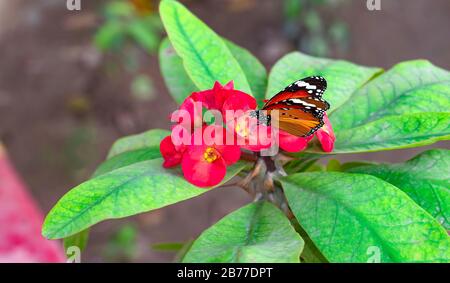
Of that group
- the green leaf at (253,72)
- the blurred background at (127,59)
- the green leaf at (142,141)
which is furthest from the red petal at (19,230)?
the blurred background at (127,59)

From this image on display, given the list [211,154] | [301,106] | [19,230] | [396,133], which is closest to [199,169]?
[211,154]

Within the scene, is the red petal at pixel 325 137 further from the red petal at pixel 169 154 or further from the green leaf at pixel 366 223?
the red petal at pixel 169 154

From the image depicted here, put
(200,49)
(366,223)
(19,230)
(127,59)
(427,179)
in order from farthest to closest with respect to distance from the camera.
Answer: (127,59) → (19,230) → (200,49) → (427,179) → (366,223)

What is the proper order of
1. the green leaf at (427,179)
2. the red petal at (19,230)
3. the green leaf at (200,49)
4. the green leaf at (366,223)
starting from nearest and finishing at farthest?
the green leaf at (366,223) < the green leaf at (427,179) < the green leaf at (200,49) < the red petal at (19,230)

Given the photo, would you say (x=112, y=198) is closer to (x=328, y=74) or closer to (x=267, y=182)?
(x=267, y=182)

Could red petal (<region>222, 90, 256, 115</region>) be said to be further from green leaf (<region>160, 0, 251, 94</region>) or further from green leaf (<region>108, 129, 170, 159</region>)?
green leaf (<region>108, 129, 170, 159</region>)

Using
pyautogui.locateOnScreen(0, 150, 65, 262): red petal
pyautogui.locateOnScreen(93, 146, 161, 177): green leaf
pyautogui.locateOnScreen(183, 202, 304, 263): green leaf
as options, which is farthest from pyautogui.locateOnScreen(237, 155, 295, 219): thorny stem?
pyautogui.locateOnScreen(0, 150, 65, 262): red petal

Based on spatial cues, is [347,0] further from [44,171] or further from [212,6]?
[44,171]
